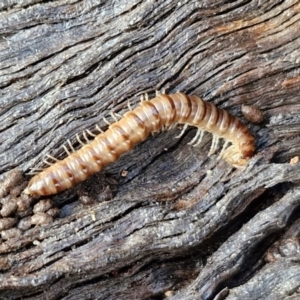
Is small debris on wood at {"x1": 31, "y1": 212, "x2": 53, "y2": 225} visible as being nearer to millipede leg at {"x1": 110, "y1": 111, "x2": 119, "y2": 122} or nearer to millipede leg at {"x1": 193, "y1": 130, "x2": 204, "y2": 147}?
millipede leg at {"x1": 110, "y1": 111, "x2": 119, "y2": 122}

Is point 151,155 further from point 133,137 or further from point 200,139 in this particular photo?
point 200,139

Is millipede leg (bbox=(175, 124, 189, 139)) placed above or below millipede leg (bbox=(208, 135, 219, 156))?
above

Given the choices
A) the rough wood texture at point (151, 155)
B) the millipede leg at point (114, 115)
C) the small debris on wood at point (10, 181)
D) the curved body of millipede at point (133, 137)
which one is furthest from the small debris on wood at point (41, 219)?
the millipede leg at point (114, 115)

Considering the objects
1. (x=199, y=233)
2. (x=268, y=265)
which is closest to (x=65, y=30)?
(x=199, y=233)

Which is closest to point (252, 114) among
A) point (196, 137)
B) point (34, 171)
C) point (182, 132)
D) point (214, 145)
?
point (214, 145)

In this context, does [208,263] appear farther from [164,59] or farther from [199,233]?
[164,59]

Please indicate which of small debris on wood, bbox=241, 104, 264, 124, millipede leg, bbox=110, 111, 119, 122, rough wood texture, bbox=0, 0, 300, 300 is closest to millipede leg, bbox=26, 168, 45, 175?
rough wood texture, bbox=0, 0, 300, 300

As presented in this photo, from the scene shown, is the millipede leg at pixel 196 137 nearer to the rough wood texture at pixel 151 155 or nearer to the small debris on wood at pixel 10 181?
the rough wood texture at pixel 151 155
